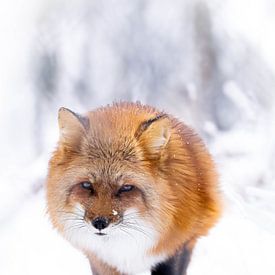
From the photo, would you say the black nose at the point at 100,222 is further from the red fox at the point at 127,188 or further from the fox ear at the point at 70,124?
the fox ear at the point at 70,124

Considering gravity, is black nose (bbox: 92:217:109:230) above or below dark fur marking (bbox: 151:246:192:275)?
above

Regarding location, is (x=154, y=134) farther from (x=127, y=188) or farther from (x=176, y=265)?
(x=176, y=265)

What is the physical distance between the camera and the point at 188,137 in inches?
43.4

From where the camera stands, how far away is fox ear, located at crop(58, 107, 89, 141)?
989 mm

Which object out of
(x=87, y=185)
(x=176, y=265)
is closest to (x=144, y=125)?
(x=87, y=185)

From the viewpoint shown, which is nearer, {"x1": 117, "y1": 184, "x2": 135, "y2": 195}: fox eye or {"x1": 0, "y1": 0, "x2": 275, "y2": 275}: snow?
{"x1": 117, "y1": 184, "x2": 135, "y2": 195}: fox eye

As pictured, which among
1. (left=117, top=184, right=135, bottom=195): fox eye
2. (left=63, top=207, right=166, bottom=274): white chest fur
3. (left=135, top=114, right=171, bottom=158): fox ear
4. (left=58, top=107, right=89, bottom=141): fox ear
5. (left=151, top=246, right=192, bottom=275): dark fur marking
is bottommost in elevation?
(left=151, top=246, right=192, bottom=275): dark fur marking

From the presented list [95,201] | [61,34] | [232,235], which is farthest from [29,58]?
[232,235]

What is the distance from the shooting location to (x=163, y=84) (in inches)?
50.3

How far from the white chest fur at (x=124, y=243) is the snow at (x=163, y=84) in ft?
0.37

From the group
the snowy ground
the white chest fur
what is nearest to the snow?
the snowy ground

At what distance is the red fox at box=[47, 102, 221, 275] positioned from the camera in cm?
98

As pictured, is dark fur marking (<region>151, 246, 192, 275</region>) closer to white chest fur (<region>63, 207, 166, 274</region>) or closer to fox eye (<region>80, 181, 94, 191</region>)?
white chest fur (<region>63, 207, 166, 274</region>)

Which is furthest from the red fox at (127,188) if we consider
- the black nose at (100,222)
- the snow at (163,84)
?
the snow at (163,84)
